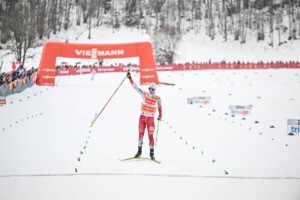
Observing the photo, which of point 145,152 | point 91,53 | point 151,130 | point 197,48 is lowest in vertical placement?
point 145,152

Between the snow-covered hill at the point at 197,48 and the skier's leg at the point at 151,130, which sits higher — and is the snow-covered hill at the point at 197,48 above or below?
above

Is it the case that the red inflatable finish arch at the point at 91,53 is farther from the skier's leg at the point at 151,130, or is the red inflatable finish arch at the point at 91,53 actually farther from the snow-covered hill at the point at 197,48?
the snow-covered hill at the point at 197,48

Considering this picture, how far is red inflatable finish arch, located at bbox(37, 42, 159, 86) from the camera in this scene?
84.0 feet

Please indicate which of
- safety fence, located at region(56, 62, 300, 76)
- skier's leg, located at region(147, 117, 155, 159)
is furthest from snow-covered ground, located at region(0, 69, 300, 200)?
safety fence, located at region(56, 62, 300, 76)

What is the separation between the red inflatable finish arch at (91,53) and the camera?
25594 mm

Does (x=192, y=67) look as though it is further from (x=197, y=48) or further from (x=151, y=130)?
(x=151, y=130)

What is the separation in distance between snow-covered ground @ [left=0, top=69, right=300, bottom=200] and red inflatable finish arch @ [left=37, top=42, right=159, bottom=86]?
7021 millimetres

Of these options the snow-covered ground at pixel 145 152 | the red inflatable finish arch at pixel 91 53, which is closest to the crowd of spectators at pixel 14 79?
the snow-covered ground at pixel 145 152

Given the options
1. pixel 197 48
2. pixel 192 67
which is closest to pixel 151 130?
pixel 192 67

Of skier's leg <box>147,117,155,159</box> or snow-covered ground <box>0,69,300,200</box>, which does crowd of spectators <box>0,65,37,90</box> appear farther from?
skier's leg <box>147,117,155,159</box>

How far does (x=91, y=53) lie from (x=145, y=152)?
1910 cm

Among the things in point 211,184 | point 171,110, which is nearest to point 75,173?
point 211,184

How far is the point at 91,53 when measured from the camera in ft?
85.2

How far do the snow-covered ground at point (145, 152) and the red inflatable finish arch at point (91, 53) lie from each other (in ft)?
23.0
